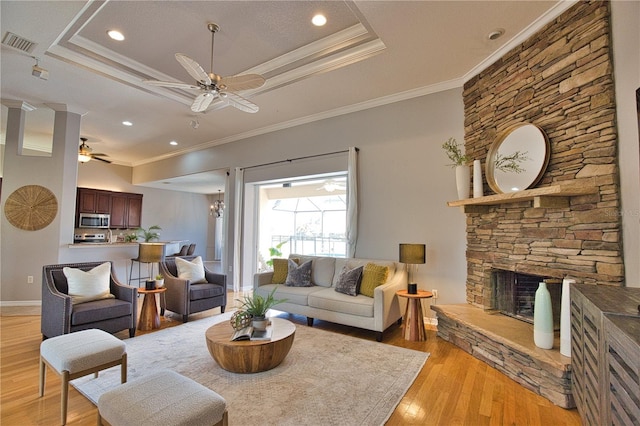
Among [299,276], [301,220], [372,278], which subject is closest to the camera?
[372,278]

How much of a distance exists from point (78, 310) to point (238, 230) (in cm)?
335

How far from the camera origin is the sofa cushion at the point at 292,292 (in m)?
4.16

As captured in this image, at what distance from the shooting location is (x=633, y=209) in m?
2.29

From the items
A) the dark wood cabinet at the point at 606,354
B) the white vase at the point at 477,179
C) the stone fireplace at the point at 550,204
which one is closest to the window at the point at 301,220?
the white vase at the point at 477,179

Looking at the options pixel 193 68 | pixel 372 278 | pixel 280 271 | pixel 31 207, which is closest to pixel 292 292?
pixel 280 271

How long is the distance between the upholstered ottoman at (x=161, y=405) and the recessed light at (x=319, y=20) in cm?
332

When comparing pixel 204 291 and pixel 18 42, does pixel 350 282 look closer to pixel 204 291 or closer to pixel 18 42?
pixel 204 291

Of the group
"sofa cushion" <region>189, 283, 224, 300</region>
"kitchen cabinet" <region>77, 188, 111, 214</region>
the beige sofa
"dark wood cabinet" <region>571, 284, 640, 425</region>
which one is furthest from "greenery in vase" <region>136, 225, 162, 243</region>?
"dark wood cabinet" <region>571, 284, 640, 425</region>

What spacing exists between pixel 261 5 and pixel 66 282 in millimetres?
3792

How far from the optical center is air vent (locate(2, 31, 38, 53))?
3.21 m

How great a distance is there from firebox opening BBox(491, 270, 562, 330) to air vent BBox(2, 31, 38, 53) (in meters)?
5.89

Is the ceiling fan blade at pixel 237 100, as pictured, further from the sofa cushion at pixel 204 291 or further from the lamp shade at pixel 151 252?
the sofa cushion at pixel 204 291

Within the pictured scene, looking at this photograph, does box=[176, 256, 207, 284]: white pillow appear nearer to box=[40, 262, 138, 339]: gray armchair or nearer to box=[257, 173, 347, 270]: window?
box=[40, 262, 138, 339]: gray armchair

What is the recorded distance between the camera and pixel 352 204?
15.8 ft
